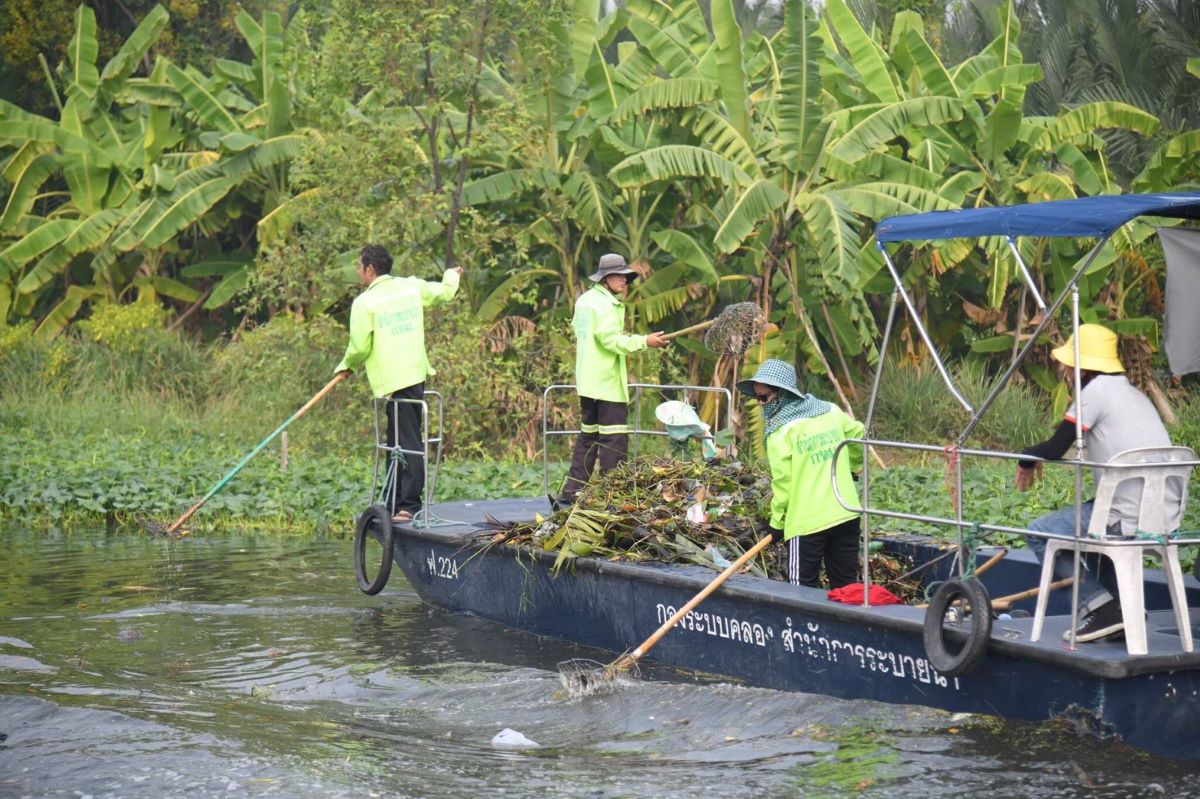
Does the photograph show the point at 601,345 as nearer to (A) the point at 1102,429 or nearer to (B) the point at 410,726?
(B) the point at 410,726

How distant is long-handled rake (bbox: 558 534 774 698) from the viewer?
816cm

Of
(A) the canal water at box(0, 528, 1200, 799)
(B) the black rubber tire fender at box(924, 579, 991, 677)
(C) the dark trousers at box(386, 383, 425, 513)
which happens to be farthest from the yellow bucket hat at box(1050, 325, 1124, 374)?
(C) the dark trousers at box(386, 383, 425, 513)

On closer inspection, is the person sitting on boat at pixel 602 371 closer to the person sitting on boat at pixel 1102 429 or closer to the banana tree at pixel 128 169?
the person sitting on boat at pixel 1102 429

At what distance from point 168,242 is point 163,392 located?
3057 mm

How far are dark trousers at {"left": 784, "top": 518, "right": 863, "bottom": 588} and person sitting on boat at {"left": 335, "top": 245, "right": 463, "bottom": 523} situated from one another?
321 centimetres

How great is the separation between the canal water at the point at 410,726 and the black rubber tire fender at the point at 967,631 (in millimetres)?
379

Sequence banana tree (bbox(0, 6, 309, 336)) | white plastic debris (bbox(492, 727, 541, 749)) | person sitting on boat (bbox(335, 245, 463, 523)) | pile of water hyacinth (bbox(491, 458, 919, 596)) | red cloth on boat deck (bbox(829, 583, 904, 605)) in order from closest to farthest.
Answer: white plastic debris (bbox(492, 727, 541, 749))
red cloth on boat deck (bbox(829, 583, 904, 605))
pile of water hyacinth (bbox(491, 458, 919, 596))
person sitting on boat (bbox(335, 245, 463, 523))
banana tree (bbox(0, 6, 309, 336))

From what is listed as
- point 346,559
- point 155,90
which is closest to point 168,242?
point 155,90

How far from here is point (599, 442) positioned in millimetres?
10711

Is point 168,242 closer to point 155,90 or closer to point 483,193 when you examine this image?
point 155,90

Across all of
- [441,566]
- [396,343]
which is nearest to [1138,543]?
[441,566]

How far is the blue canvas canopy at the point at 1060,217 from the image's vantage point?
261 inches

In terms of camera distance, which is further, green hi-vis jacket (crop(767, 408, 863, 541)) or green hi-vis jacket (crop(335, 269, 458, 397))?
green hi-vis jacket (crop(335, 269, 458, 397))

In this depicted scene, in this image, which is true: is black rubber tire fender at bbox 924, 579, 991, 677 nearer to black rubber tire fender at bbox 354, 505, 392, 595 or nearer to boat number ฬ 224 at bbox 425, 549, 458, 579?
boat number ฬ 224 at bbox 425, 549, 458, 579
